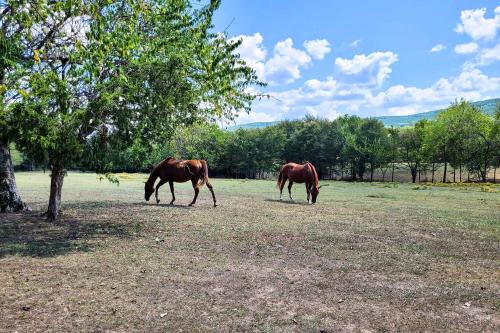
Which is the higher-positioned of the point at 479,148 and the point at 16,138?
the point at 479,148

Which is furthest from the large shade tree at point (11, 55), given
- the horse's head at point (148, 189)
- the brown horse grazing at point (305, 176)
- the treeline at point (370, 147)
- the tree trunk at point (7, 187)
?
the treeline at point (370, 147)

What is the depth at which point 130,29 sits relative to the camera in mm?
9672

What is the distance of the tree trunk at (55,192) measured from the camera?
1180 cm

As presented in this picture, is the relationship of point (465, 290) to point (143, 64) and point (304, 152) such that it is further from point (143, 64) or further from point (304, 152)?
point (304, 152)

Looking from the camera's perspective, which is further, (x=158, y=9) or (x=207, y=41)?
(x=207, y=41)

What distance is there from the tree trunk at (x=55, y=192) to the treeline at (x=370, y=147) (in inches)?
1386

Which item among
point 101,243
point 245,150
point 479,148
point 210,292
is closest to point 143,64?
point 101,243

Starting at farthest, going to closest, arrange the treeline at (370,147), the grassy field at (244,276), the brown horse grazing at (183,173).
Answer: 1. the treeline at (370,147)
2. the brown horse grazing at (183,173)
3. the grassy field at (244,276)

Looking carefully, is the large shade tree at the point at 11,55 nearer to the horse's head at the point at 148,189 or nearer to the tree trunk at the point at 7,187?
the tree trunk at the point at 7,187

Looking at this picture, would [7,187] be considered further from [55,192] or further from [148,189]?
[148,189]

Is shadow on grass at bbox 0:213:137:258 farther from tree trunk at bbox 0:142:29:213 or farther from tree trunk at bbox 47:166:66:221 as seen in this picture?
tree trunk at bbox 0:142:29:213

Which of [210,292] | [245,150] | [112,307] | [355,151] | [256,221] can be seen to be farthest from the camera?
[245,150]

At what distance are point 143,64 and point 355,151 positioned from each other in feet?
208

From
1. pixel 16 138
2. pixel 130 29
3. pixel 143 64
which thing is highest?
pixel 130 29
